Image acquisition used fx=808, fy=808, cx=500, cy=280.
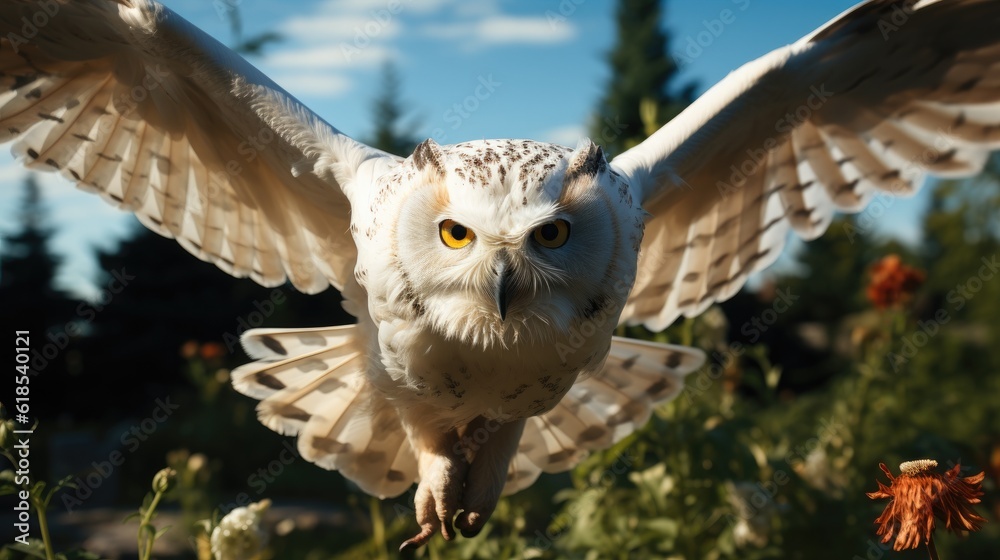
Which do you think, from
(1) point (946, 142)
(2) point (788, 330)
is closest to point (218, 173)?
(1) point (946, 142)

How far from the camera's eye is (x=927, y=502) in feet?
4.57

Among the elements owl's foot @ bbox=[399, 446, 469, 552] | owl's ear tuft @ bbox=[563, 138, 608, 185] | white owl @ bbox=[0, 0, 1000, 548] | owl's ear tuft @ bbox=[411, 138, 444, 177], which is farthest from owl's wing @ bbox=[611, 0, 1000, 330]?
owl's foot @ bbox=[399, 446, 469, 552]

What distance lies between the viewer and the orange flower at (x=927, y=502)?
139 centimetres

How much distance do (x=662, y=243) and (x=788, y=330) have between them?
1206cm

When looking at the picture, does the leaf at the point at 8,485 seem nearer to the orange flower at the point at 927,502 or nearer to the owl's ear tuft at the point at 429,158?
the owl's ear tuft at the point at 429,158

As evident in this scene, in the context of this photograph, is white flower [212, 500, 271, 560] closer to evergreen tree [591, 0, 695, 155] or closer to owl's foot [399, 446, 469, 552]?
owl's foot [399, 446, 469, 552]

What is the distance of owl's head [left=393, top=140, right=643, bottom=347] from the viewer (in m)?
1.79

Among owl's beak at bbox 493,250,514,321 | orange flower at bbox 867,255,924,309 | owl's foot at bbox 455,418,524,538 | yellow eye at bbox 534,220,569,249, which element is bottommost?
owl's foot at bbox 455,418,524,538

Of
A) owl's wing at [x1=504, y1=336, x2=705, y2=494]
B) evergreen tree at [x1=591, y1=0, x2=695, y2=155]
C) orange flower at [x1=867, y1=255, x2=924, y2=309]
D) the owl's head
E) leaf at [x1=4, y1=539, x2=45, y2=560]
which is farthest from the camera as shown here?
evergreen tree at [x1=591, y1=0, x2=695, y2=155]

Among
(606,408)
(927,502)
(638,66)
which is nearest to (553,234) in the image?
(927,502)

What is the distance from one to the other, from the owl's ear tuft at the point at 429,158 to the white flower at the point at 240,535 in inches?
38.3

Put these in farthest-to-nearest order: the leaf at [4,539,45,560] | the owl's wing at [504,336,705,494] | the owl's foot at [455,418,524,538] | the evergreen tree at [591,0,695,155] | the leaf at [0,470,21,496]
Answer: the evergreen tree at [591,0,695,155] < the owl's wing at [504,336,705,494] < the owl's foot at [455,418,524,538] < the leaf at [4,539,45,560] < the leaf at [0,470,21,496]

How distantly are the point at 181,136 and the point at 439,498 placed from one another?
1602mm

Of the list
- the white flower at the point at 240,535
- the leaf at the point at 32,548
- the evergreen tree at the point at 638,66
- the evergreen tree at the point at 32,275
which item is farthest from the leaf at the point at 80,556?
the evergreen tree at the point at 638,66
